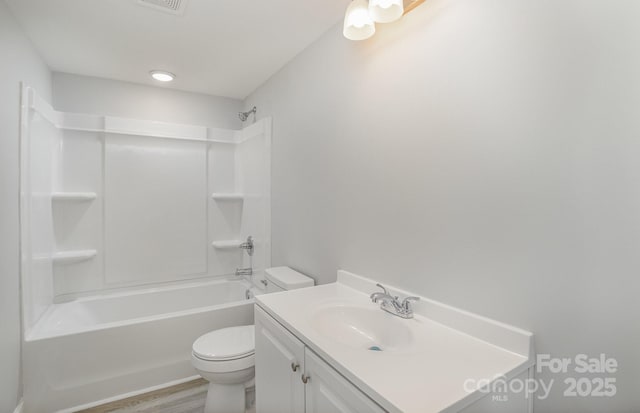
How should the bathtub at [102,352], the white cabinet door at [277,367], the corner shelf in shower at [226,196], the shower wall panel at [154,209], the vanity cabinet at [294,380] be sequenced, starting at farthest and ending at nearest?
the corner shelf in shower at [226,196] < the shower wall panel at [154,209] < the bathtub at [102,352] < the white cabinet door at [277,367] < the vanity cabinet at [294,380]

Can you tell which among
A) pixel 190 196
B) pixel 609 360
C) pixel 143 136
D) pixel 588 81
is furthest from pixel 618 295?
pixel 143 136

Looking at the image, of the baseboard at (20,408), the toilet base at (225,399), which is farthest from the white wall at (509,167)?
the baseboard at (20,408)

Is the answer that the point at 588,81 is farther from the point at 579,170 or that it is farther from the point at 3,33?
the point at 3,33

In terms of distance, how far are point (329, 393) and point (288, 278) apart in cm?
112

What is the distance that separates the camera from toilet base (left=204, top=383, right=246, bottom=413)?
183cm

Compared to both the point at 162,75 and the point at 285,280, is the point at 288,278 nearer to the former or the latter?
the point at 285,280

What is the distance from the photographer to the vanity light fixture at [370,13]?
1.29 meters

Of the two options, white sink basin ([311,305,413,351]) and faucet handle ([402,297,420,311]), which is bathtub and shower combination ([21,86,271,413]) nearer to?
white sink basin ([311,305,413,351])

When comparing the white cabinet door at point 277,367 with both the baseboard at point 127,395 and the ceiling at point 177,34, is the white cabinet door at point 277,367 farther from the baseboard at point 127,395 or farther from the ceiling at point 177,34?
the ceiling at point 177,34

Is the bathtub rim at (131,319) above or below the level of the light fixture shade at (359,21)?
below

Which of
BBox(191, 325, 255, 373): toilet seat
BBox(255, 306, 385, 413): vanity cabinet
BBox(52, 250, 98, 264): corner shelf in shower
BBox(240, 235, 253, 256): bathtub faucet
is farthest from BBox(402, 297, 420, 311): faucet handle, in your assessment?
BBox(52, 250, 98, 264): corner shelf in shower

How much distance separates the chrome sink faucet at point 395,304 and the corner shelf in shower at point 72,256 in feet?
8.52

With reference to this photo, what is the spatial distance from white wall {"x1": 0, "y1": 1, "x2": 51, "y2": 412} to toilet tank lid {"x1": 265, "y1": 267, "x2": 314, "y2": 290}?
148 centimetres

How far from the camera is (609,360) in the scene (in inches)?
32.5
